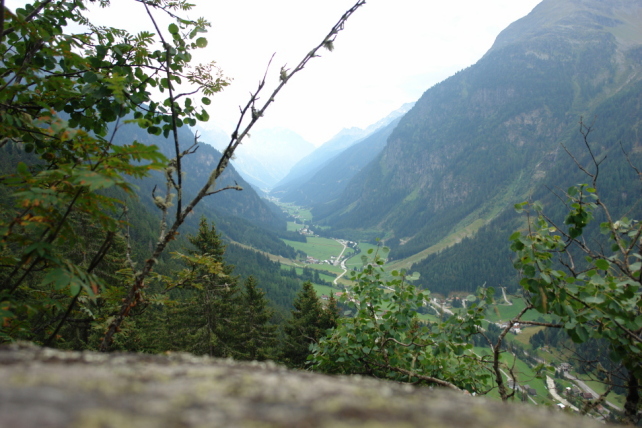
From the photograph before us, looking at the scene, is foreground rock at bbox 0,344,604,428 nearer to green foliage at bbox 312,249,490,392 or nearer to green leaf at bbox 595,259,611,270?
green leaf at bbox 595,259,611,270

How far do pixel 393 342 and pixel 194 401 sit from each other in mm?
4666

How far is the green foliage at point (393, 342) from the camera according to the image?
456 cm

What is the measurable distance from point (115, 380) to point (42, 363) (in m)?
0.36

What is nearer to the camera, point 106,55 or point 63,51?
point 63,51

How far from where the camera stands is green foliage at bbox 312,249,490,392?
4.56 m

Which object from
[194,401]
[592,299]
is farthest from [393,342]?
[194,401]

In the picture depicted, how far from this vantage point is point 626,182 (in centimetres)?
15150

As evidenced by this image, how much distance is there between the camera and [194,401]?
0.97 metres

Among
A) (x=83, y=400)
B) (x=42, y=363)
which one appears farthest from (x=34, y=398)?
(x=42, y=363)

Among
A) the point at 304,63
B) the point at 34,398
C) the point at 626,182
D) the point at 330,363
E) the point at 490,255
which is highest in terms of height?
the point at 304,63

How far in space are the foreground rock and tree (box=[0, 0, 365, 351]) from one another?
1.43 m

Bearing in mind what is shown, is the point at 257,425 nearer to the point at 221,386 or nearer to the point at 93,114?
the point at 221,386

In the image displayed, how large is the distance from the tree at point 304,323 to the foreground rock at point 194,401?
64.4 feet

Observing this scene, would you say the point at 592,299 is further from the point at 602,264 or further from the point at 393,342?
the point at 393,342
